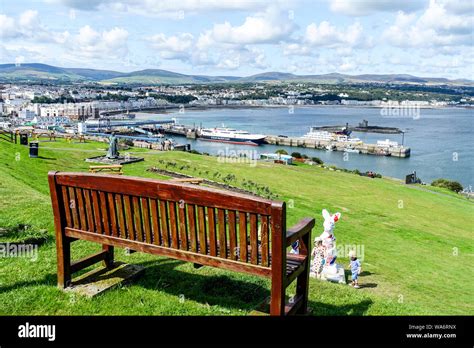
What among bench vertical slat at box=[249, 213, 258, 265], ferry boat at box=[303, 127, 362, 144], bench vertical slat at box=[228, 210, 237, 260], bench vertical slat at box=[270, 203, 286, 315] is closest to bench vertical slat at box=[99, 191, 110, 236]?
bench vertical slat at box=[228, 210, 237, 260]

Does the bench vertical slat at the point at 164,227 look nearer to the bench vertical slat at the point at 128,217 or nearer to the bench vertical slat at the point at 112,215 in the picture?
the bench vertical slat at the point at 128,217

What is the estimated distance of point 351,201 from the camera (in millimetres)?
23156

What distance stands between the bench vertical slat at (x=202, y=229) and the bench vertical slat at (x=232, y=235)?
26 cm

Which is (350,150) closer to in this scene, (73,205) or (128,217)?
(73,205)

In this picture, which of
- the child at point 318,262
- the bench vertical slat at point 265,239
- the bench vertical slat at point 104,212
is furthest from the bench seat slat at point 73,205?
the child at point 318,262

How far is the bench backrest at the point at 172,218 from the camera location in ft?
13.2

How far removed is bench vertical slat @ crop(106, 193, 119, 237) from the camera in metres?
4.77

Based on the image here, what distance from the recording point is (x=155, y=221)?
4.58m

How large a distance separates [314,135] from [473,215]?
6776 cm

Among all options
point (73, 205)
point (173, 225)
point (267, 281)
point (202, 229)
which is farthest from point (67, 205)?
point (267, 281)

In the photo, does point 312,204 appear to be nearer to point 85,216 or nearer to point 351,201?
point 351,201
